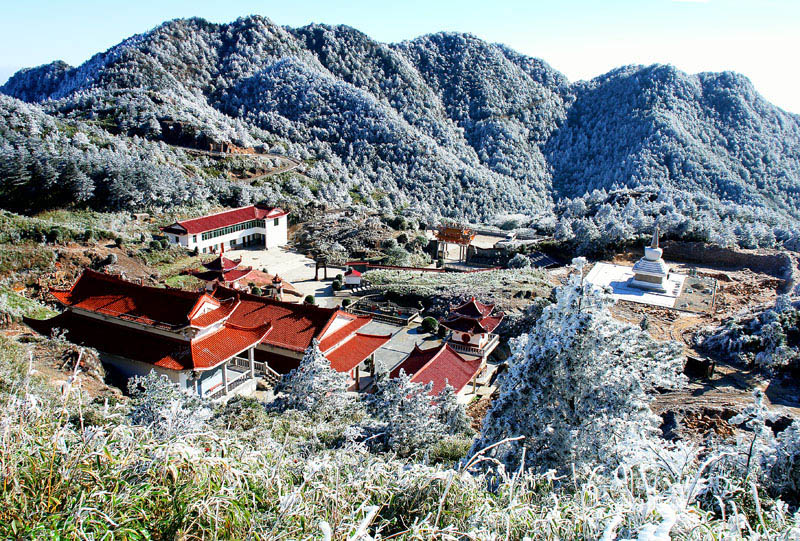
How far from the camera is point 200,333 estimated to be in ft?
51.4

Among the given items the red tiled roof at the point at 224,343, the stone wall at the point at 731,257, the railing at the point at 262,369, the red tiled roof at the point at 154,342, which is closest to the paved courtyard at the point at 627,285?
the stone wall at the point at 731,257

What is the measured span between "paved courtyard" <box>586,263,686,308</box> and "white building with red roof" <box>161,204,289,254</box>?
25.1 metres

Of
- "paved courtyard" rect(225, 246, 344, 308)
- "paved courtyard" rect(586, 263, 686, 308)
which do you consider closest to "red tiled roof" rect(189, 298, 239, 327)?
"paved courtyard" rect(225, 246, 344, 308)

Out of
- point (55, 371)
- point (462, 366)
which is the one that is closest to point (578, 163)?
point (462, 366)

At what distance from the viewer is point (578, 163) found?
106 metres

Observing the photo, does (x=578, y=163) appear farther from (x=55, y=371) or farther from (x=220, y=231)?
(x=55, y=371)

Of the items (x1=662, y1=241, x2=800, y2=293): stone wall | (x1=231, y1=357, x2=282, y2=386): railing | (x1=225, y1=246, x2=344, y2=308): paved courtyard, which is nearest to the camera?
(x1=231, y1=357, x2=282, y2=386): railing

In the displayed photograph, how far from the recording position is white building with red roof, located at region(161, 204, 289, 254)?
124 ft

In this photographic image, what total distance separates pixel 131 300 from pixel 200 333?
2.91m

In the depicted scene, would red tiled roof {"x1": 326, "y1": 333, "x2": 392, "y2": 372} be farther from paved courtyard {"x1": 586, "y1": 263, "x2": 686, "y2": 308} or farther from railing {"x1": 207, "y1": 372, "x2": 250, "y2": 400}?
paved courtyard {"x1": 586, "y1": 263, "x2": 686, "y2": 308}

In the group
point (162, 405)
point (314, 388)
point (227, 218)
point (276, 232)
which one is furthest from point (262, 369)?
point (276, 232)

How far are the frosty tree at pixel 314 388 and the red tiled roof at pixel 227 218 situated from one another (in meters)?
27.4

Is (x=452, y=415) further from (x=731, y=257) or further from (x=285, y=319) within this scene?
(x=731, y=257)

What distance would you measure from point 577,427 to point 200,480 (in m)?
4.61
